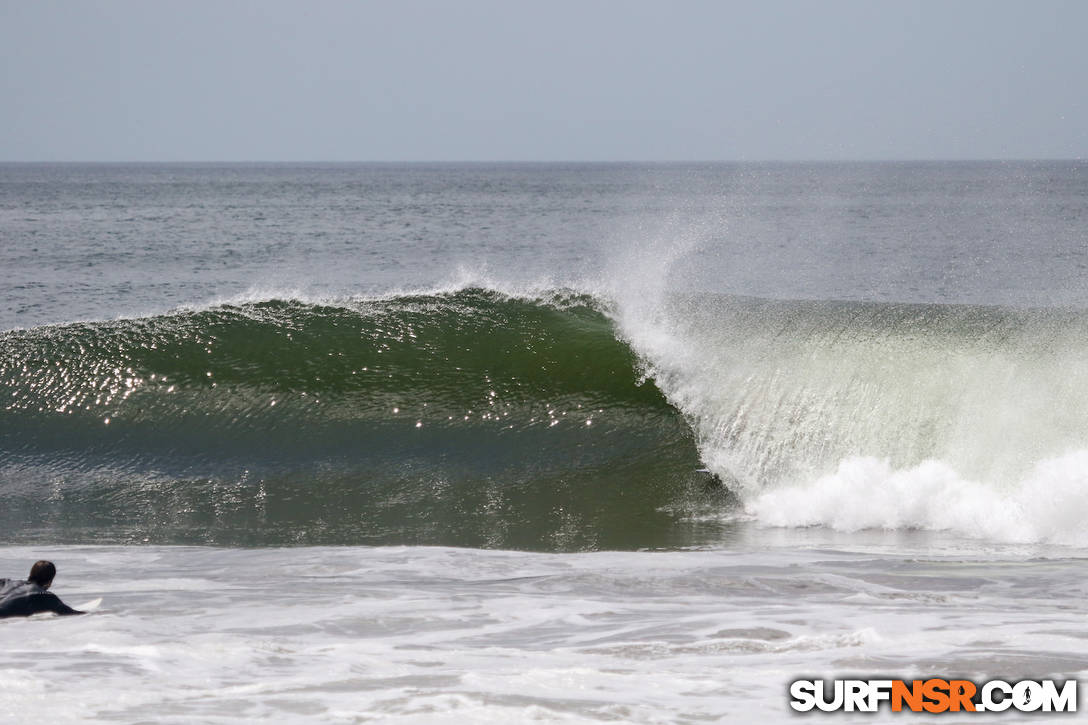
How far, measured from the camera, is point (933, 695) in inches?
186

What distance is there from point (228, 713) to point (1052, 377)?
8.08 metres

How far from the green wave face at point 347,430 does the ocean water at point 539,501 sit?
0.04 m

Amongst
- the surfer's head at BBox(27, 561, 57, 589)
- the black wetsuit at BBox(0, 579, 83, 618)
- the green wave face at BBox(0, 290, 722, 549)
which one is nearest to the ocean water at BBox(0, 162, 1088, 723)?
the green wave face at BBox(0, 290, 722, 549)

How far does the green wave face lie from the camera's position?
9461mm

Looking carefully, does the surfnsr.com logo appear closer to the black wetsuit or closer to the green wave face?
the green wave face

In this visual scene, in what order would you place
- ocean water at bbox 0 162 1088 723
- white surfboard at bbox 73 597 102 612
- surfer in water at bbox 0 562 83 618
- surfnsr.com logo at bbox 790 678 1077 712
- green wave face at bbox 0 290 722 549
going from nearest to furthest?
surfnsr.com logo at bbox 790 678 1077 712
ocean water at bbox 0 162 1088 723
surfer in water at bbox 0 562 83 618
white surfboard at bbox 73 597 102 612
green wave face at bbox 0 290 722 549

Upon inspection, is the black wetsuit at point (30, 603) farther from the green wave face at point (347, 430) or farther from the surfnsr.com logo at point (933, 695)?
the surfnsr.com logo at point (933, 695)

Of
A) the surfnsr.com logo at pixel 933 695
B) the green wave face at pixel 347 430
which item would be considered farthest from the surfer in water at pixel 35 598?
the surfnsr.com logo at pixel 933 695

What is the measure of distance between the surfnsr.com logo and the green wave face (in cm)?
367

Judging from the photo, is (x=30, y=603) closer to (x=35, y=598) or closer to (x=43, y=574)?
(x=35, y=598)

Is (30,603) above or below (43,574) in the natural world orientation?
below

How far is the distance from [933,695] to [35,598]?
15.0ft

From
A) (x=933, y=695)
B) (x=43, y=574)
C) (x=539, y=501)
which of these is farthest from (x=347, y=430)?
(x=933, y=695)

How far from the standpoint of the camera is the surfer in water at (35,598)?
6047 mm
